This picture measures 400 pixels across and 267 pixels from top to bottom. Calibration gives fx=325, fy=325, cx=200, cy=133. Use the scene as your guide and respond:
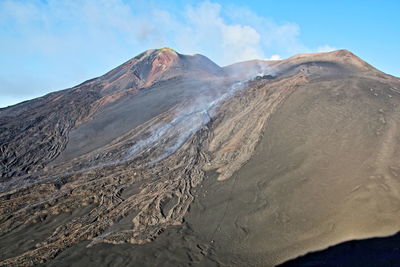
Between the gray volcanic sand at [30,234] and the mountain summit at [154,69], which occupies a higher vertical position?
the mountain summit at [154,69]

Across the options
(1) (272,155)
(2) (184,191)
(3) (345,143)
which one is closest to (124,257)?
(2) (184,191)

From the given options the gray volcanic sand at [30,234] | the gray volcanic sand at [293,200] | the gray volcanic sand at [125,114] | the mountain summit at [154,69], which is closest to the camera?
the gray volcanic sand at [293,200]

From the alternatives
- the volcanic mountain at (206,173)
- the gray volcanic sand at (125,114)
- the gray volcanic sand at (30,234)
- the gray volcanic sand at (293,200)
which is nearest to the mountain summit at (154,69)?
the gray volcanic sand at (125,114)

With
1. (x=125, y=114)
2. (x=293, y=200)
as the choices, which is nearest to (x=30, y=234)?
(x=293, y=200)

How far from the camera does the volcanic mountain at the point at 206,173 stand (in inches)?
469

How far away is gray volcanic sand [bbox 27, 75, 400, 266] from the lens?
1139 cm

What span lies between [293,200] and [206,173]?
17.1ft

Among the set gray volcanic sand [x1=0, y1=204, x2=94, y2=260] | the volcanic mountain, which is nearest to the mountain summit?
the volcanic mountain

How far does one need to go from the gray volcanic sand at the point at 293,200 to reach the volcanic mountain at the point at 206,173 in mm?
62

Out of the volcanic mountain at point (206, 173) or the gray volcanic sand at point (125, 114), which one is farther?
the gray volcanic sand at point (125, 114)

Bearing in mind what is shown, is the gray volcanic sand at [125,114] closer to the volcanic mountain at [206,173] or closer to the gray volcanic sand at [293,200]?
the volcanic mountain at [206,173]

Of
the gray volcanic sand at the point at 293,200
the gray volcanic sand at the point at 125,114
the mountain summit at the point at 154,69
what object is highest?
the mountain summit at the point at 154,69

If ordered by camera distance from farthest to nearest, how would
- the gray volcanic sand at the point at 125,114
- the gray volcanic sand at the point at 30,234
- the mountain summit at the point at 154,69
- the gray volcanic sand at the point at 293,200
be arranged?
the mountain summit at the point at 154,69
the gray volcanic sand at the point at 125,114
the gray volcanic sand at the point at 30,234
the gray volcanic sand at the point at 293,200

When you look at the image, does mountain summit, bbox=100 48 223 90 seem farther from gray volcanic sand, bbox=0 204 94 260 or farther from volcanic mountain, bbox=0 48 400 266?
gray volcanic sand, bbox=0 204 94 260
